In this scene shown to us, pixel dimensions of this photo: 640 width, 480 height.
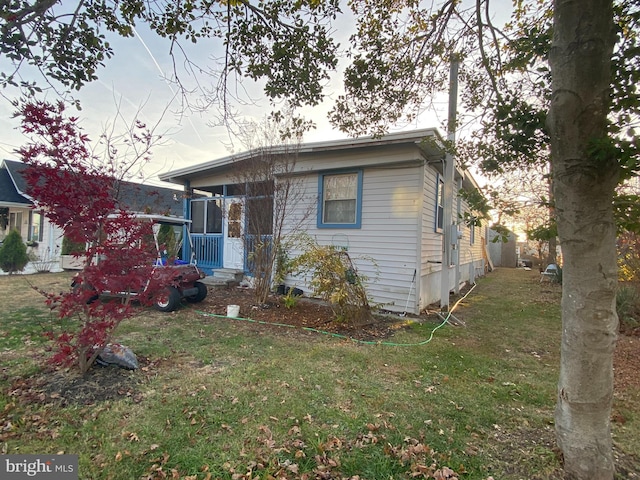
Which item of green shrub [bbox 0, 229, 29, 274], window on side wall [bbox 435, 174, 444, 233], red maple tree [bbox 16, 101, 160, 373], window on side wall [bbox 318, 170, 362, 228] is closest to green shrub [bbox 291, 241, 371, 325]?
window on side wall [bbox 318, 170, 362, 228]

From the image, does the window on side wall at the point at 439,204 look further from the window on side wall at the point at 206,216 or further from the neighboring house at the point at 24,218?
the neighboring house at the point at 24,218

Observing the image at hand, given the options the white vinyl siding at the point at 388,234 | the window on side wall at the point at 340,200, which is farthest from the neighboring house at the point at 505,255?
the window on side wall at the point at 340,200

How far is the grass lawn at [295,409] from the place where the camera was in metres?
2.18

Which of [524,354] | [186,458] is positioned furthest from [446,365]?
[186,458]

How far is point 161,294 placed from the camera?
12.5ft

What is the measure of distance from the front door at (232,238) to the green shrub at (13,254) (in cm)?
799

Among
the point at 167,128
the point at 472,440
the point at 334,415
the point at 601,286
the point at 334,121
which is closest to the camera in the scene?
the point at 601,286

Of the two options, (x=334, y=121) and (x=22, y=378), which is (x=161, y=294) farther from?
(x=334, y=121)

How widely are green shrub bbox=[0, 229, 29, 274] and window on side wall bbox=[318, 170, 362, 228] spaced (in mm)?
11249

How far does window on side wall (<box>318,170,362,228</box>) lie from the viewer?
708cm

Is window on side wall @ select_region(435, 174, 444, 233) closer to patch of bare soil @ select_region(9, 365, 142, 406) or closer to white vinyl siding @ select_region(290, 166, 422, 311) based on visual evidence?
white vinyl siding @ select_region(290, 166, 422, 311)

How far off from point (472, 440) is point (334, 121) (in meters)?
4.39

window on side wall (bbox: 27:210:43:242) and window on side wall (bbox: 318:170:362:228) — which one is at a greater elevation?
window on side wall (bbox: 318:170:362:228)

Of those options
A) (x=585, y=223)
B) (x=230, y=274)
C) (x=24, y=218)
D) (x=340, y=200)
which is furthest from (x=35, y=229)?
(x=585, y=223)
